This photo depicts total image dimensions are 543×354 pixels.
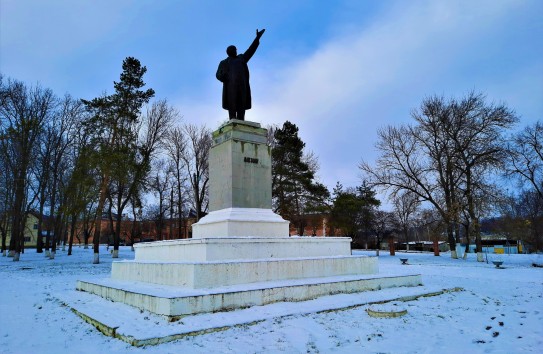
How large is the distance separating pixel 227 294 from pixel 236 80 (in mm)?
6923

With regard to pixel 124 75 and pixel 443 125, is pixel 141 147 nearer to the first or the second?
pixel 124 75

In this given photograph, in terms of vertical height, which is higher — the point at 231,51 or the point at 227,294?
the point at 231,51

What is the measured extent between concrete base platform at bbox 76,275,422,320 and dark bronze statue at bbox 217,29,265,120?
554 cm

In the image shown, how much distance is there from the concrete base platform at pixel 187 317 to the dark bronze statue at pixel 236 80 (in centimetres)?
614

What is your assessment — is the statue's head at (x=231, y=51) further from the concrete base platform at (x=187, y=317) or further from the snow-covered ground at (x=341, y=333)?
the snow-covered ground at (x=341, y=333)

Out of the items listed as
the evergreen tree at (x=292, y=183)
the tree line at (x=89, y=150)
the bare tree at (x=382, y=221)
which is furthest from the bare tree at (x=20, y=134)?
the bare tree at (x=382, y=221)

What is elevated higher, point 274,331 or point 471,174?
point 471,174

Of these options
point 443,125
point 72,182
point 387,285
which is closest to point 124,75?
point 72,182

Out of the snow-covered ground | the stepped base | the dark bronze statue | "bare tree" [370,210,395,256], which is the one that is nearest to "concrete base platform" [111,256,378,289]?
the snow-covered ground

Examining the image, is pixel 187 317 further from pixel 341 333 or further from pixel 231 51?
pixel 231 51

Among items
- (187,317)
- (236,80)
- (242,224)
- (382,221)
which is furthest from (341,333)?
(382,221)

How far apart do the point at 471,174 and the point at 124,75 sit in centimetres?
2685

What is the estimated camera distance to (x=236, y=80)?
37.8 ft

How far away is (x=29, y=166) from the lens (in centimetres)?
2892
